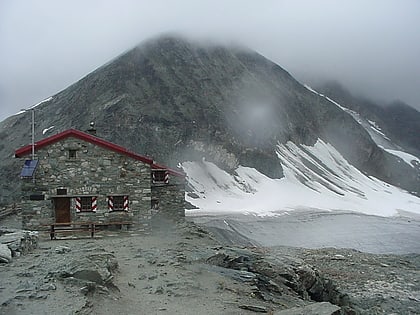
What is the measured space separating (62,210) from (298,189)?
70.7 metres

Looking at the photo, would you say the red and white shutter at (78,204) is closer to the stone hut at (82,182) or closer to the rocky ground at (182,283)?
the stone hut at (82,182)

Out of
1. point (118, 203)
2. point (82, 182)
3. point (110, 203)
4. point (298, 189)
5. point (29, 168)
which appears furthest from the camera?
point (298, 189)

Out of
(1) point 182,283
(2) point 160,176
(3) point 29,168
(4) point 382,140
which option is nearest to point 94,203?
(3) point 29,168

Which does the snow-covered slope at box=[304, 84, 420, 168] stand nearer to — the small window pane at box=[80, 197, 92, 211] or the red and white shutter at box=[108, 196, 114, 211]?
the red and white shutter at box=[108, 196, 114, 211]

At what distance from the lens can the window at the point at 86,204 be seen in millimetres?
25344

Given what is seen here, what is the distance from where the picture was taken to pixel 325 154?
123 meters

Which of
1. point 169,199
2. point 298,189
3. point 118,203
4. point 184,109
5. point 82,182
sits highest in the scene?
point 184,109

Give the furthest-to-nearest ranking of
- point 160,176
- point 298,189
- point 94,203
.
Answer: point 298,189
point 160,176
point 94,203

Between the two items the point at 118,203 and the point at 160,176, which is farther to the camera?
the point at 160,176

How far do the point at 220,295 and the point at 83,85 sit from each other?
81255mm

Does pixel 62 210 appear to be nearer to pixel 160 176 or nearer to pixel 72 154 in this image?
pixel 72 154

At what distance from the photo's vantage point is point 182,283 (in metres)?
13.1

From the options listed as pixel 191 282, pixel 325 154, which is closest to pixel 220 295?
pixel 191 282

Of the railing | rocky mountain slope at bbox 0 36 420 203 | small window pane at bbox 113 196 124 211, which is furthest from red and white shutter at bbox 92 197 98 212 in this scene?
rocky mountain slope at bbox 0 36 420 203
